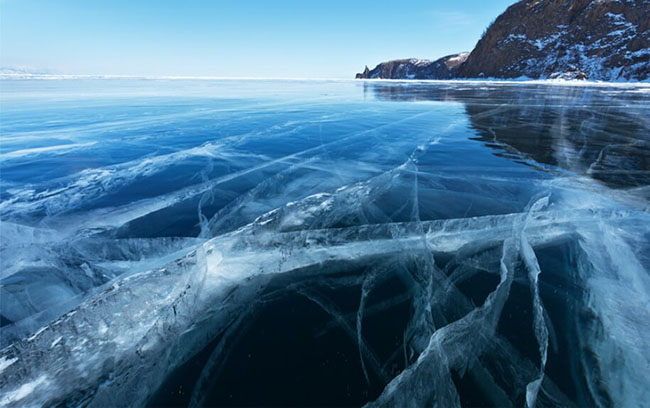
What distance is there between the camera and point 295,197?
3279 mm

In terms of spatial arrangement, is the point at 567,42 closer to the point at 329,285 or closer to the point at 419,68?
the point at 419,68

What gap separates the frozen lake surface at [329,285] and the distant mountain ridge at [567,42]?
194 feet

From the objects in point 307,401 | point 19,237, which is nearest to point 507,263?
point 307,401

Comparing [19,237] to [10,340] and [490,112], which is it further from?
[490,112]

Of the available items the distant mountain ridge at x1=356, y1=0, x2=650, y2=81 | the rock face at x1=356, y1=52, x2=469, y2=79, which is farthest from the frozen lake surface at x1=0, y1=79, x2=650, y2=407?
the rock face at x1=356, y1=52, x2=469, y2=79

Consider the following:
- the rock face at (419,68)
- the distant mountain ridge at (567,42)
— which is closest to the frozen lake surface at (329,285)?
the distant mountain ridge at (567,42)

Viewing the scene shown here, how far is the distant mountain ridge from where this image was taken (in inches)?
1654

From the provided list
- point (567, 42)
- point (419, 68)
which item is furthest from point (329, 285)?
point (419, 68)

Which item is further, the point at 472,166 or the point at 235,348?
the point at 472,166

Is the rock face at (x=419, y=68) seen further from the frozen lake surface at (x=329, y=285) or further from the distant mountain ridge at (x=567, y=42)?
the frozen lake surface at (x=329, y=285)

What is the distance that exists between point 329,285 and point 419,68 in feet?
350

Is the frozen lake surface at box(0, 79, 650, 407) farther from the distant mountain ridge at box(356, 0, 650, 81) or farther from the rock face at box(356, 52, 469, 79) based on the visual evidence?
the rock face at box(356, 52, 469, 79)

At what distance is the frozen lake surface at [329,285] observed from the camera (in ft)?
4.21

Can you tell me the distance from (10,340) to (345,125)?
7353 mm
